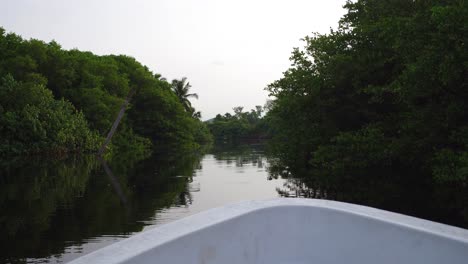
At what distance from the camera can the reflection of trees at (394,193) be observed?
9633 mm

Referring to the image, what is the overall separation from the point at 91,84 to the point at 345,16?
1143 inches

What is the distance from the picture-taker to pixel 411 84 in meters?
8.87

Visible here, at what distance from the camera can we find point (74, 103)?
39500 mm

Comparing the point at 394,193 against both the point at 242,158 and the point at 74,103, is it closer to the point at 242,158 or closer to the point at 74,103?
the point at 242,158

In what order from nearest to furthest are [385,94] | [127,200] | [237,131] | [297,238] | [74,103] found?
1. [297,238]
2. [127,200]
3. [385,94]
4. [74,103]
5. [237,131]

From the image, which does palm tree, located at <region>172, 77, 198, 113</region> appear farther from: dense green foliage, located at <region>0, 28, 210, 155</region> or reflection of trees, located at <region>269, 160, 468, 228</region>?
reflection of trees, located at <region>269, 160, 468, 228</region>

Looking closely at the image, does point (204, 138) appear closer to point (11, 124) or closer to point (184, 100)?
point (184, 100)

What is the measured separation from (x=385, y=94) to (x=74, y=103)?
32642mm

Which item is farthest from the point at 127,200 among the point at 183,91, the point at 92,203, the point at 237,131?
the point at 237,131

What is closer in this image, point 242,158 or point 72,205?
point 72,205

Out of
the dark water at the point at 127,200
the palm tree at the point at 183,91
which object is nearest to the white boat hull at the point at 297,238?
the dark water at the point at 127,200

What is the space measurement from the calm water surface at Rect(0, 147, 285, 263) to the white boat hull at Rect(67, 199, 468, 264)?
5.25 meters

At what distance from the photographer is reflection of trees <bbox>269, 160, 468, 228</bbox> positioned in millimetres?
9633

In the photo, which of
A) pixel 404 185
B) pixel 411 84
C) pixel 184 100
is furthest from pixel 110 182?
pixel 184 100
